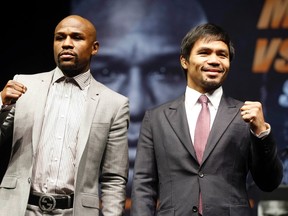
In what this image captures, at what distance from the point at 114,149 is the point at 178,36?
5.17 feet

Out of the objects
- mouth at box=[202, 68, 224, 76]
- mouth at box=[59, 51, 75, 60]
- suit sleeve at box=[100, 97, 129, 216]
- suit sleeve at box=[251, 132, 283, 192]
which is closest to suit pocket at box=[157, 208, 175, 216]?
suit sleeve at box=[100, 97, 129, 216]

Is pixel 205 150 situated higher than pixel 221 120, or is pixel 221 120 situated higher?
pixel 221 120

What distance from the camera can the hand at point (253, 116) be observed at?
2.32 metres

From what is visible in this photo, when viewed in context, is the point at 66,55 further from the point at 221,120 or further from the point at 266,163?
the point at 266,163

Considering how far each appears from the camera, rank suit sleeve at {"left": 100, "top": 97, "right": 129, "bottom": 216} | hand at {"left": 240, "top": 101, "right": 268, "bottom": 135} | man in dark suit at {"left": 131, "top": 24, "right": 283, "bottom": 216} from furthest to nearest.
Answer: suit sleeve at {"left": 100, "top": 97, "right": 129, "bottom": 216}, man in dark suit at {"left": 131, "top": 24, "right": 283, "bottom": 216}, hand at {"left": 240, "top": 101, "right": 268, "bottom": 135}

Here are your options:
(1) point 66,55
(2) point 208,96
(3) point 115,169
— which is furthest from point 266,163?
(1) point 66,55

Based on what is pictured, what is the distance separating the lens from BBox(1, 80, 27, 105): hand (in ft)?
8.22

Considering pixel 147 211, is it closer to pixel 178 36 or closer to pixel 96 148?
pixel 96 148

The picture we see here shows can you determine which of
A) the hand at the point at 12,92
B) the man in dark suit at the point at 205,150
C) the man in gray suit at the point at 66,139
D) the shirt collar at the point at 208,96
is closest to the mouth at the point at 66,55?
the man in gray suit at the point at 66,139

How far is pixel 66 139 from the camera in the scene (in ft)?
8.71

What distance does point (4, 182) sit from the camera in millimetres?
2613

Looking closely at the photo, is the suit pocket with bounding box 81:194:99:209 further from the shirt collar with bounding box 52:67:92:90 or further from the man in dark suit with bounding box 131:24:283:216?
the shirt collar with bounding box 52:67:92:90

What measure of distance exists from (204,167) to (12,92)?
844 mm

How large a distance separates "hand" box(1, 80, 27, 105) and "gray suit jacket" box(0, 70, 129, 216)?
0.17 metres
